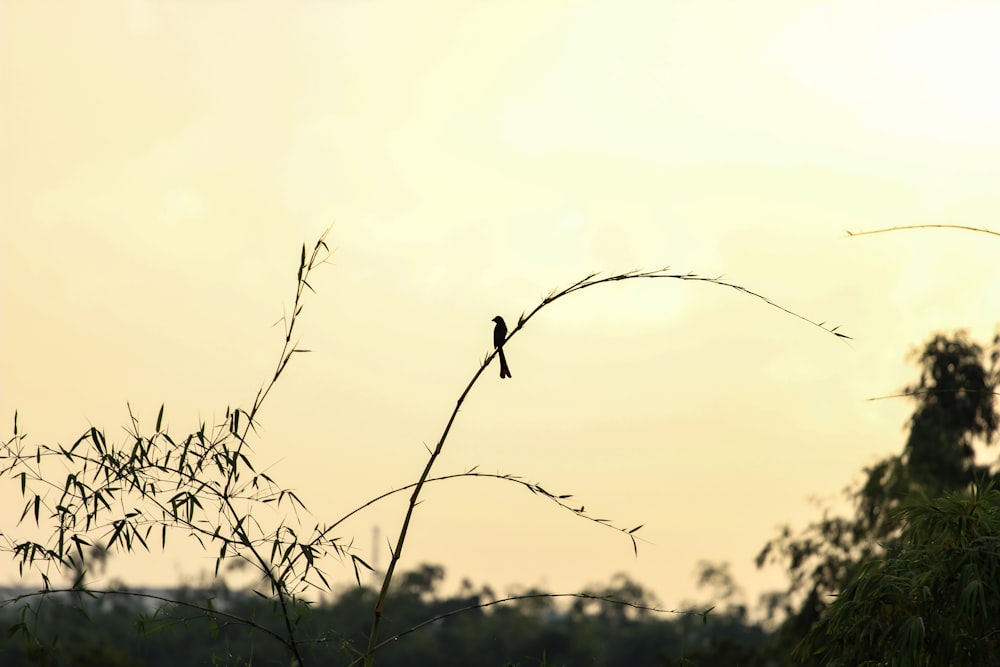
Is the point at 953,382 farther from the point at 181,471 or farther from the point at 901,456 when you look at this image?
the point at 181,471

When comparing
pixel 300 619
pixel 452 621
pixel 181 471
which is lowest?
pixel 300 619

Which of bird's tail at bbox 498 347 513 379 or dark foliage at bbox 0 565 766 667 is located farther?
dark foliage at bbox 0 565 766 667

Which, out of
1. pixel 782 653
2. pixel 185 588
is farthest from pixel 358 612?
pixel 782 653

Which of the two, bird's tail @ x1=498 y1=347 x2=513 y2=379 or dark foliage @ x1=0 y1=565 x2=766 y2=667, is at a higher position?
dark foliage @ x1=0 y1=565 x2=766 y2=667

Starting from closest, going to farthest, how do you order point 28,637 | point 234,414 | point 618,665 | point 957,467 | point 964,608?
1. point 28,637
2. point 234,414
3. point 964,608
4. point 957,467
5. point 618,665

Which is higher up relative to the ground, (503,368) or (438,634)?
(438,634)

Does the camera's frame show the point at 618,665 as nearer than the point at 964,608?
No

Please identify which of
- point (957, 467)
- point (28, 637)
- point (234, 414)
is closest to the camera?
point (28, 637)

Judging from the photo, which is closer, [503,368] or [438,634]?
[503,368]

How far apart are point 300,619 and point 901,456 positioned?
18240mm

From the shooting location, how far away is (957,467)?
2205 cm

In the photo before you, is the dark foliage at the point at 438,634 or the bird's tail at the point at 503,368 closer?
the bird's tail at the point at 503,368

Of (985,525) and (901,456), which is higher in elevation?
(901,456)

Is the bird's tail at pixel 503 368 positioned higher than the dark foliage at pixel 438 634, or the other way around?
the dark foliage at pixel 438 634
